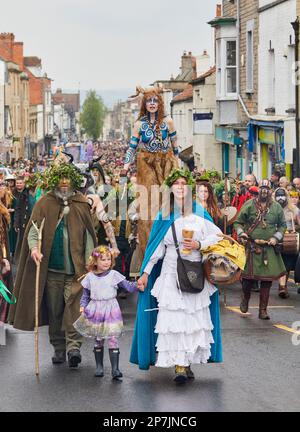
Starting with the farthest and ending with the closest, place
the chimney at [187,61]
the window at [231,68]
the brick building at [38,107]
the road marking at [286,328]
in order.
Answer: the brick building at [38,107]
the chimney at [187,61]
the window at [231,68]
the road marking at [286,328]

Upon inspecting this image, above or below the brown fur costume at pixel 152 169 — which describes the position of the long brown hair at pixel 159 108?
above

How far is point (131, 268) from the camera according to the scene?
56.3ft

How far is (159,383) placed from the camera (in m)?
10.6

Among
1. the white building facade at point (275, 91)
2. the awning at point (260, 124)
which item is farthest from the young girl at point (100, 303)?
the awning at point (260, 124)

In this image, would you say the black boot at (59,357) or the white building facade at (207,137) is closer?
the black boot at (59,357)

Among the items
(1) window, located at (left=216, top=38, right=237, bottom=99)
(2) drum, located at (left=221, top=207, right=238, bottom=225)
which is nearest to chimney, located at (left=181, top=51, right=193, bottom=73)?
(1) window, located at (left=216, top=38, right=237, bottom=99)

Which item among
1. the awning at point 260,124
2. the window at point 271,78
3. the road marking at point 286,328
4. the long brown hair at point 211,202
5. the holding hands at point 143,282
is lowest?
the road marking at point 286,328

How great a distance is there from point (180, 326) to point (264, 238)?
4814mm

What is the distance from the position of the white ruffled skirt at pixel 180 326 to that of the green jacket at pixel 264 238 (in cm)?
437

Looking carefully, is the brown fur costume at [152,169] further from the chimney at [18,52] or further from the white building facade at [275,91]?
the chimney at [18,52]

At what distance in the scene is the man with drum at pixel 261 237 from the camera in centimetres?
1515

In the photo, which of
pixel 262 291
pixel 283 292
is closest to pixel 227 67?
pixel 283 292
